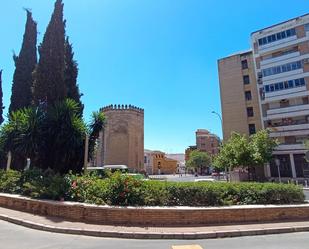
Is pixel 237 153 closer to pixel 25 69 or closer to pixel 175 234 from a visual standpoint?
pixel 25 69

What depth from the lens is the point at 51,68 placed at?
19625 mm

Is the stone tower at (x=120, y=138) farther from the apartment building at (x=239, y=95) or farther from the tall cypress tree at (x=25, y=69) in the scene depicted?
the tall cypress tree at (x=25, y=69)

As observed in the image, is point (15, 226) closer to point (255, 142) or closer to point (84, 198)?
point (84, 198)

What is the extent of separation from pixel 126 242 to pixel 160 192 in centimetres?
281

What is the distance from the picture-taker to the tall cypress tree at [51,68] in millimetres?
19406

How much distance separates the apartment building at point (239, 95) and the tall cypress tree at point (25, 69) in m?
34.4

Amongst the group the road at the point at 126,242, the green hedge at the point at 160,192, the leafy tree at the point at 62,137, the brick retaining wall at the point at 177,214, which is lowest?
the road at the point at 126,242

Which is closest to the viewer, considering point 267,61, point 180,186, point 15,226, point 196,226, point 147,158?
point 196,226

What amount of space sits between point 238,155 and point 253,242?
3085 centimetres

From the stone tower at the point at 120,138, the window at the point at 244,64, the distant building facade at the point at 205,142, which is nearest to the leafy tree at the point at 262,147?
the window at the point at 244,64

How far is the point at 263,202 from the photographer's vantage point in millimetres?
11164

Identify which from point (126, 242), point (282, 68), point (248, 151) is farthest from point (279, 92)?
point (126, 242)

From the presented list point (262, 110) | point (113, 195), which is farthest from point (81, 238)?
point (262, 110)

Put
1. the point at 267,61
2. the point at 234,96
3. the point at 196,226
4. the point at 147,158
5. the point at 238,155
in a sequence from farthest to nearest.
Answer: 1. the point at 147,158
2. the point at 234,96
3. the point at 267,61
4. the point at 238,155
5. the point at 196,226
